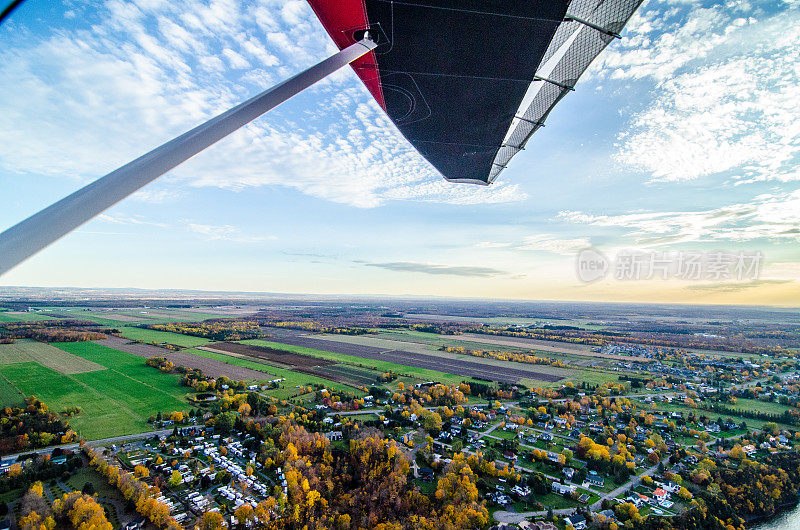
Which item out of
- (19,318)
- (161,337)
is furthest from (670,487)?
(19,318)

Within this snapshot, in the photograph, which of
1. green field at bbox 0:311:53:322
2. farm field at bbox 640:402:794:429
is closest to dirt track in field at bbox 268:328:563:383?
farm field at bbox 640:402:794:429

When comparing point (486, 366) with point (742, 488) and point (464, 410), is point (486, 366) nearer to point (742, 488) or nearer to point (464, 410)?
point (464, 410)

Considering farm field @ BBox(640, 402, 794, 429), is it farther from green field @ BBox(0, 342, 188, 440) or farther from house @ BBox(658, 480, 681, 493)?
green field @ BBox(0, 342, 188, 440)

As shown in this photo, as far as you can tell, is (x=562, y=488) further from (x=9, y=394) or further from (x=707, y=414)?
(x=9, y=394)

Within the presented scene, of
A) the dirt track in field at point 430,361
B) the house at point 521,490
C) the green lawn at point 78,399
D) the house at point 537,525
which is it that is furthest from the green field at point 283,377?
the house at point 537,525

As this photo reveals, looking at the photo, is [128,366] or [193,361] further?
[193,361]

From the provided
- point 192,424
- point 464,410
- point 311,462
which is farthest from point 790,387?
point 192,424
